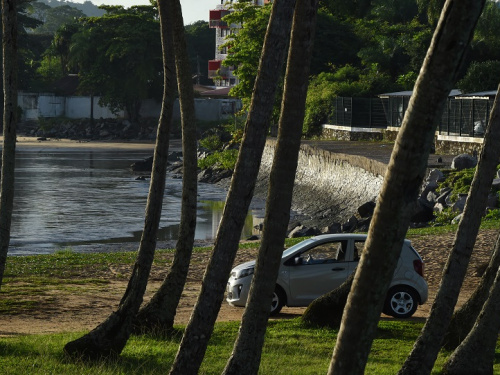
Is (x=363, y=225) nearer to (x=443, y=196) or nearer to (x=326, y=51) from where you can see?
(x=443, y=196)

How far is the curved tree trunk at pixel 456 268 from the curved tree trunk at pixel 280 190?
5.24 feet

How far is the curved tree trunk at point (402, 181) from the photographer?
18.6 ft

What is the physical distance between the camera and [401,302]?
1597 centimetres

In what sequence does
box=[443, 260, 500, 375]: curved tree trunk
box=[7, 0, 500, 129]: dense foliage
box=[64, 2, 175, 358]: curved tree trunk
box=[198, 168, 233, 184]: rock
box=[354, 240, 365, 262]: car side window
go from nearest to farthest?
box=[443, 260, 500, 375]: curved tree trunk, box=[64, 2, 175, 358]: curved tree trunk, box=[354, 240, 365, 262]: car side window, box=[7, 0, 500, 129]: dense foliage, box=[198, 168, 233, 184]: rock

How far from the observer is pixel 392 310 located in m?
16.0

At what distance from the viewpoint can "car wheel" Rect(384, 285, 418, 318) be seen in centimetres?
1590

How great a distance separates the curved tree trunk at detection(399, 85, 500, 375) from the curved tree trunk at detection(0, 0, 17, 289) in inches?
232

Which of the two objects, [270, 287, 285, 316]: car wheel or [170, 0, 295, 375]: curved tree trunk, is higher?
[170, 0, 295, 375]: curved tree trunk

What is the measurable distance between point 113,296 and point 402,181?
44.0 feet

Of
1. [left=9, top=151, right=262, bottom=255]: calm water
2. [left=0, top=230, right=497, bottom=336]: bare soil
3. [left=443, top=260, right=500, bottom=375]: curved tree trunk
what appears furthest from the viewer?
[left=9, top=151, right=262, bottom=255]: calm water

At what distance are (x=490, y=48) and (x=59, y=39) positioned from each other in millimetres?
66567

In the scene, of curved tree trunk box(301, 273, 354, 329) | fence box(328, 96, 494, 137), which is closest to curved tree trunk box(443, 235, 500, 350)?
curved tree trunk box(301, 273, 354, 329)

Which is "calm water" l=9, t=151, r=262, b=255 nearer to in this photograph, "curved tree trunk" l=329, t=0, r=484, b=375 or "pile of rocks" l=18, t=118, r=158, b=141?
"curved tree trunk" l=329, t=0, r=484, b=375

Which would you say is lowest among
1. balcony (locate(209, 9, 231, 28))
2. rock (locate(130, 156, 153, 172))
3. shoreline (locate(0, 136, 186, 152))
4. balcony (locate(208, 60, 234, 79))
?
shoreline (locate(0, 136, 186, 152))
